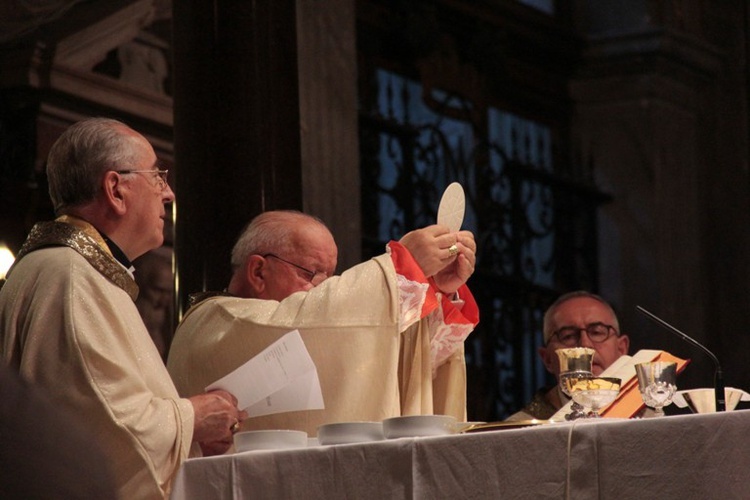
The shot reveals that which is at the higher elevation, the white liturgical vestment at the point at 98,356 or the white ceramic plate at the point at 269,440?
the white liturgical vestment at the point at 98,356

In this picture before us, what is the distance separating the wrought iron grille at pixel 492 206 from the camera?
23.9 ft

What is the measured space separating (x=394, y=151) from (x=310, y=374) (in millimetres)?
4158

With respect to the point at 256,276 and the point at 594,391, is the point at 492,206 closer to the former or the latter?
the point at 256,276

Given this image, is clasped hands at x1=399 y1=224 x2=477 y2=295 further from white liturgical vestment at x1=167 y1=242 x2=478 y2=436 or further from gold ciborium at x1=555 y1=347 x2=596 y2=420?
gold ciborium at x1=555 y1=347 x2=596 y2=420

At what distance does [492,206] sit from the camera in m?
7.79

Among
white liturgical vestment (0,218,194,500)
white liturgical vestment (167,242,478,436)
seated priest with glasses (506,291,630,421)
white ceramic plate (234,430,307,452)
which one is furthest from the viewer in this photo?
seated priest with glasses (506,291,630,421)

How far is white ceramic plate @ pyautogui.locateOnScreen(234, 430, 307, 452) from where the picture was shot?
2771 mm

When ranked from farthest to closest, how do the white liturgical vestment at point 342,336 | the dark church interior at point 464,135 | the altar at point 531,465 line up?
1. the dark church interior at point 464,135
2. the white liturgical vestment at point 342,336
3. the altar at point 531,465

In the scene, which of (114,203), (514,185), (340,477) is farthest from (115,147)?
(514,185)

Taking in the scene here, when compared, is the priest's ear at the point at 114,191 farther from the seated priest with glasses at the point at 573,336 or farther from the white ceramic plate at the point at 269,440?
the seated priest with glasses at the point at 573,336

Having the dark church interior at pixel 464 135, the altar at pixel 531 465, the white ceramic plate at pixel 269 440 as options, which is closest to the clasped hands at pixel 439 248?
the white ceramic plate at pixel 269 440

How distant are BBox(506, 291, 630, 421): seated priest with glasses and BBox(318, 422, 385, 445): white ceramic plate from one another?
94.1 inches

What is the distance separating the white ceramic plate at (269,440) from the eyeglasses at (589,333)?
2479 mm

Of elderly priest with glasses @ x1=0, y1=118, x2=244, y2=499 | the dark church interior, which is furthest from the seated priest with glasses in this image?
elderly priest with glasses @ x1=0, y1=118, x2=244, y2=499
